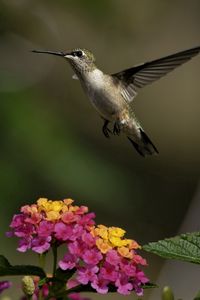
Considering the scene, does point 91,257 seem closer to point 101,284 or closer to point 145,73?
point 101,284

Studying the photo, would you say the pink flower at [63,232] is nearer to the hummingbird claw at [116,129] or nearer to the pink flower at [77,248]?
the pink flower at [77,248]

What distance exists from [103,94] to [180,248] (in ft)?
3.38

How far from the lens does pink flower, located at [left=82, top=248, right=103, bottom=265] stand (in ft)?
5.81

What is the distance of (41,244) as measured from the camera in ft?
6.05

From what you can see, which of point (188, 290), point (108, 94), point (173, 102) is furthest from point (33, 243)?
point (173, 102)

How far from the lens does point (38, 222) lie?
1.88 metres

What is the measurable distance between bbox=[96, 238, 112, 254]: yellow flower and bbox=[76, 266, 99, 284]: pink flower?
0.04 metres

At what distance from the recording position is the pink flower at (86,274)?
1.76m

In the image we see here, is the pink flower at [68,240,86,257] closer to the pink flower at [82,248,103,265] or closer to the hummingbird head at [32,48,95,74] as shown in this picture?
the pink flower at [82,248,103,265]

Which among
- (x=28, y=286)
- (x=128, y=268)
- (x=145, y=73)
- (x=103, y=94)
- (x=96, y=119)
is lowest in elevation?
(x=28, y=286)

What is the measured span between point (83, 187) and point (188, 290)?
64.4 inches

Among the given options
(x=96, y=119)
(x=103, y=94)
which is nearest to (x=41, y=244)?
(x=103, y=94)

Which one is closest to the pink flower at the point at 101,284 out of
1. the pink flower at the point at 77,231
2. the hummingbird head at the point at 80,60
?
the pink flower at the point at 77,231

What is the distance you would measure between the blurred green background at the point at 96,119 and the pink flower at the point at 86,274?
68.0 inches
